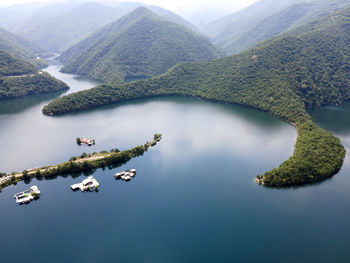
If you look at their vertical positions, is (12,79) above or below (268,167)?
above

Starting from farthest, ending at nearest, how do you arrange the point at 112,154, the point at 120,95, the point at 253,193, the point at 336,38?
the point at 336,38 → the point at 120,95 → the point at 112,154 → the point at 253,193

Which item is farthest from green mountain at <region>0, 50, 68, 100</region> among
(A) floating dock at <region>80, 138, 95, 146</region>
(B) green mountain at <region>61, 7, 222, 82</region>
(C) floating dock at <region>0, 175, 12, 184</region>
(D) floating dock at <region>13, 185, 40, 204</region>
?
(D) floating dock at <region>13, 185, 40, 204</region>

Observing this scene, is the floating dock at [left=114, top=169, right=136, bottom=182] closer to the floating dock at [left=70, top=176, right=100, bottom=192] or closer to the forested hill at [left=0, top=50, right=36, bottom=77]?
the floating dock at [left=70, top=176, right=100, bottom=192]

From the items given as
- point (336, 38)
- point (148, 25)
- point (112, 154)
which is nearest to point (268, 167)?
point (112, 154)

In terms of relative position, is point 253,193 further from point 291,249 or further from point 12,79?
point 12,79

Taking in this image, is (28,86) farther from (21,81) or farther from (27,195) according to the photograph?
(27,195)

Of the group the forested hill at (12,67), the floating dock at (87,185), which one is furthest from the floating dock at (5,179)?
the forested hill at (12,67)

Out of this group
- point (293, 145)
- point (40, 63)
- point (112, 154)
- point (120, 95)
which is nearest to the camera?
point (112, 154)
